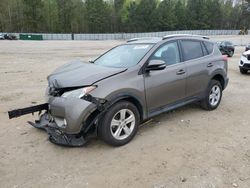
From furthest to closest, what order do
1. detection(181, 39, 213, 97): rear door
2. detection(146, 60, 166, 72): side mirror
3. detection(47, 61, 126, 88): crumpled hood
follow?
detection(181, 39, 213, 97): rear door → detection(146, 60, 166, 72): side mirror → detection(47, 61, 126, 88): crumpled hood

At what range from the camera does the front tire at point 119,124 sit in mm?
4078

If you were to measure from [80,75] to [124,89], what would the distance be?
2.39 feet

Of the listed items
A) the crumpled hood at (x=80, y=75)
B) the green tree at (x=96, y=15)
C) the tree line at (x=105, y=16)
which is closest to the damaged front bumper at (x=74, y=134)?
the crumpled hood at (x=80, y=75)

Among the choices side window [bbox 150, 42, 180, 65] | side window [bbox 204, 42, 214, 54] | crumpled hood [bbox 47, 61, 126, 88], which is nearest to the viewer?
Answer: crumpled hood [bbox 47, 61, 126, 88]

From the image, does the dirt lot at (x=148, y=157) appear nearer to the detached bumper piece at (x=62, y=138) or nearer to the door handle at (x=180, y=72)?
the detached bumper piece at (x=62, y=138)

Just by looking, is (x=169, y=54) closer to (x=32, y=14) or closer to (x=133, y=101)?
(x=133, y=101)

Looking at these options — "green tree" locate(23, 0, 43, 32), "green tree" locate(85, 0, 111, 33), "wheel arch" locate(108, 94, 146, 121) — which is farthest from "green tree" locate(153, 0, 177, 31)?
"wheel arch" locate(108, 94, 146, 121)

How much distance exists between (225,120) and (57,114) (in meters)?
3.32

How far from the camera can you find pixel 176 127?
202 inches

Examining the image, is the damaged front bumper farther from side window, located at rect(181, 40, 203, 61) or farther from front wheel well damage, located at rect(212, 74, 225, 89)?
front wheel well damage, located at rect(212, 74, 225, 89)

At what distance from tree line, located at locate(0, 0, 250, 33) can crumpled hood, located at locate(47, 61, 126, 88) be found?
282 feet

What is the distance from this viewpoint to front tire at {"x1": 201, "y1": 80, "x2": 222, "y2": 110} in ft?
19.4

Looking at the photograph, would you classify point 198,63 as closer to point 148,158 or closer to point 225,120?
point 225,120

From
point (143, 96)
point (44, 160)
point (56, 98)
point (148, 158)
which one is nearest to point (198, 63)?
point (143, 96)
